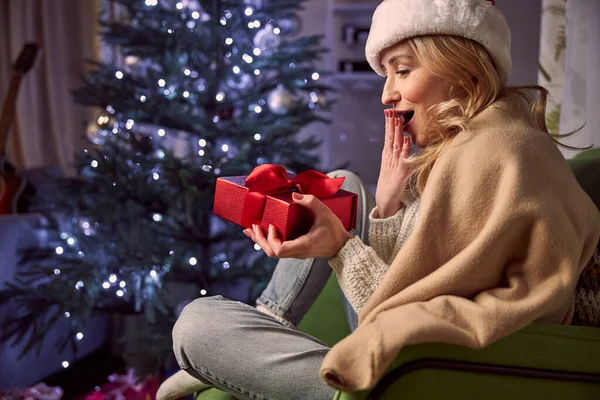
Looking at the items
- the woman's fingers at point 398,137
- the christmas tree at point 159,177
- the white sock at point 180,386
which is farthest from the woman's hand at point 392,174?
the christmas tree at point 159,177

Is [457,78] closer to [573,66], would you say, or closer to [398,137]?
[398,137]

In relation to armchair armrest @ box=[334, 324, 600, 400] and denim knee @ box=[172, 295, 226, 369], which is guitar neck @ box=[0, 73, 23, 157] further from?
armchair armrest @ box=[334, 324, 600, 400]

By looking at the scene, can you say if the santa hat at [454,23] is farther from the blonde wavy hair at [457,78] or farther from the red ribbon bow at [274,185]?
the red ribbon bow at [274,185]

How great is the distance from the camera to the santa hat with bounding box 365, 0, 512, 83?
1009 millimetres

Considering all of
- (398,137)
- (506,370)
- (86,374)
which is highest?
(398,137)

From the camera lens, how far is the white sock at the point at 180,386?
1.22 m

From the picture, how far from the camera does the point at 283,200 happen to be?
1017 mm

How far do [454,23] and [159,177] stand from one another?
4.72ft

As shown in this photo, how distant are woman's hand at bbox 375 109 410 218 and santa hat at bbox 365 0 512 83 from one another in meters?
0.19

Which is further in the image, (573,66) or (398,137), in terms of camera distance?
(573,66)

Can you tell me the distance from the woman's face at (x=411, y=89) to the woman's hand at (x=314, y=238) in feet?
0.75

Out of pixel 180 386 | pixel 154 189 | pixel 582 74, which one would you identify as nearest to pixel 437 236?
pixel 180 386

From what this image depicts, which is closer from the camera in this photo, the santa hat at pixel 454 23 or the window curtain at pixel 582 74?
the santa hat at pixel 454 23

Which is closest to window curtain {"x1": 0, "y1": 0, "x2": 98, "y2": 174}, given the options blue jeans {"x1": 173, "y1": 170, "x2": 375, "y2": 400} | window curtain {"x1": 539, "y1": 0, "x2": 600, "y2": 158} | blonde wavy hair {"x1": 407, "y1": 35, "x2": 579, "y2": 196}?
window curtain {"x1": 539, "y1": 0, "x2": 600, "y2": 158}
